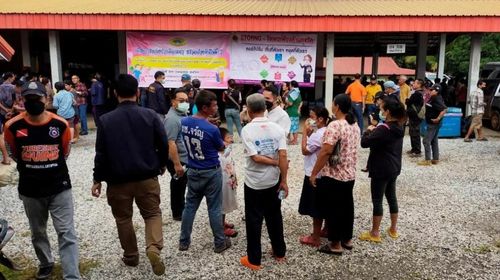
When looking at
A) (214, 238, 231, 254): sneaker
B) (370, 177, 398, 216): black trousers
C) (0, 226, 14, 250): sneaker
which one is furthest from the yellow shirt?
(0, 226, 14, 250): sneaker

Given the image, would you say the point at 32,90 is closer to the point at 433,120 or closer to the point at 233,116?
the point at 233,116

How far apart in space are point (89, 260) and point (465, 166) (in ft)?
23.3

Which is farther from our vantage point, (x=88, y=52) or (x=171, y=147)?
(x=88, y=52)

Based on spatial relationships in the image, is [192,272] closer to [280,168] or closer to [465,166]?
[280,168]

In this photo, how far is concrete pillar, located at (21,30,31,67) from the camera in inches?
589

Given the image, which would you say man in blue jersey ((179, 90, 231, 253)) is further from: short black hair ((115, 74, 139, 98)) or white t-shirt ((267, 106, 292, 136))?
white t-shirt ((267, 106, 292, 136))

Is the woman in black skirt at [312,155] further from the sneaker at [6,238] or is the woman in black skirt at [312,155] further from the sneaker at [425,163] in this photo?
the sneaker at [425,163]

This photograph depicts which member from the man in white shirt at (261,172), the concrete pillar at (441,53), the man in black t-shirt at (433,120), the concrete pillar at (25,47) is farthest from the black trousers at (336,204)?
the concrete pillar at (25,47)

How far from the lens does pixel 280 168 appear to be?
4137mm

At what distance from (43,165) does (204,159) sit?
1412 mm

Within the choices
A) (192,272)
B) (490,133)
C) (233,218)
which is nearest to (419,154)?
(490,133)

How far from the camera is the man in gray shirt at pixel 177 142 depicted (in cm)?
494

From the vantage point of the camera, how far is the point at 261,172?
13.5ft

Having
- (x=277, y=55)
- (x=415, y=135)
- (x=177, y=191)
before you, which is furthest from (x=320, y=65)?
(x=177, y=191)
